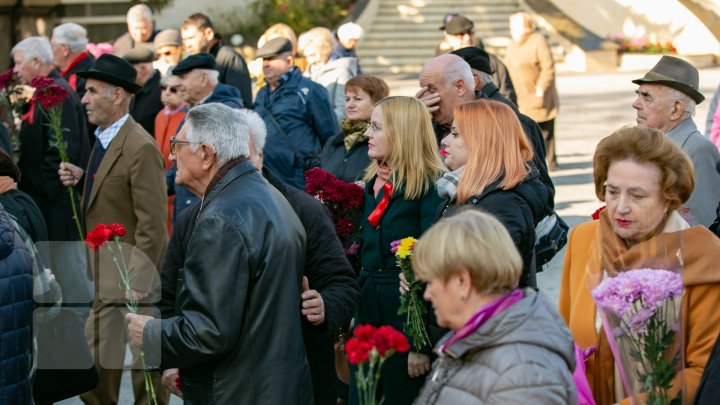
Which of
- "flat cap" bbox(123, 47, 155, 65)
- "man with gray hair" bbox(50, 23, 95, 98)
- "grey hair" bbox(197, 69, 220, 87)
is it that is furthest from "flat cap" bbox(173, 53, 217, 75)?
"man with gray hair" bbox(50, 23, 95, 98)

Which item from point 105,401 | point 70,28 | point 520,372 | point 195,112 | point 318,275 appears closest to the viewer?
point 520,372

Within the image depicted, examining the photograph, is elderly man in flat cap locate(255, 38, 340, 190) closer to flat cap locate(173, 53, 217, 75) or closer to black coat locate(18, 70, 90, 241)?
flat cap locate(173, 53, 217, 75)

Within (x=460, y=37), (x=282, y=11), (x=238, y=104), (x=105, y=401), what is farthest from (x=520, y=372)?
(x=282, y=11)

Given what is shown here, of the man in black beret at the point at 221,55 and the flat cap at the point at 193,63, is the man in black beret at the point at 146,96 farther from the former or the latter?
the flat cap at the point at 193,63

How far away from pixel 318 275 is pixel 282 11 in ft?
83.8

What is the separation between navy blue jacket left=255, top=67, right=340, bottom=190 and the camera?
8.80 m

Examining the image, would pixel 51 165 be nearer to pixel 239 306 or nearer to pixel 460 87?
pixel 460 87

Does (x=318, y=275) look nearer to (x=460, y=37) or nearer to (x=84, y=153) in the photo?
(x=84, y=153)

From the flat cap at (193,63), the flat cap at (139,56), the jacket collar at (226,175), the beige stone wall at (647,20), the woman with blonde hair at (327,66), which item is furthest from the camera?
the beige stone wall at (647,20)

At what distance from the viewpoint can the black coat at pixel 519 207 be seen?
4844 millimetres

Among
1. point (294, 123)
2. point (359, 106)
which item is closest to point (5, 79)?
point (294, 123)

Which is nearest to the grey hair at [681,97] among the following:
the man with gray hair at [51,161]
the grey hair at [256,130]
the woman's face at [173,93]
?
the grey hair at [256,130]

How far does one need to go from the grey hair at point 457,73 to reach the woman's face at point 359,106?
0.86m

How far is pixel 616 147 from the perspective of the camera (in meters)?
4.25
